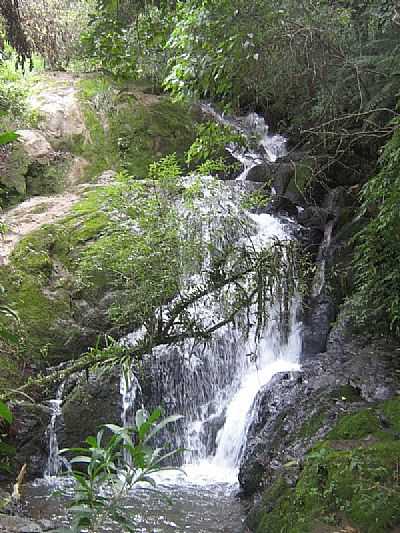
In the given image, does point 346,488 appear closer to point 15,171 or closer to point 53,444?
point 53,444

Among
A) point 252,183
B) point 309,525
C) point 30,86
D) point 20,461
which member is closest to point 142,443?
point 309,525

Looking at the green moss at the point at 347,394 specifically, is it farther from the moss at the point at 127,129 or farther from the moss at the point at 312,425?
the moss at the point at 127,129

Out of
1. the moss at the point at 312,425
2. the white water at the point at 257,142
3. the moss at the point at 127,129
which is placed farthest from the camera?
the white water at the point at 257,142

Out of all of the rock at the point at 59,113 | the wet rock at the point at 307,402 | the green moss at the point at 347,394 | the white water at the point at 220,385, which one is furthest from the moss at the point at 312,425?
the rock at the point at 59,113

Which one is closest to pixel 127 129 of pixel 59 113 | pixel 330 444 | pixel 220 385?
pixel 59 113

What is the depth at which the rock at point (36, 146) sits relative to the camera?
9867 millimetres

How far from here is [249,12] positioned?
16.2 feet

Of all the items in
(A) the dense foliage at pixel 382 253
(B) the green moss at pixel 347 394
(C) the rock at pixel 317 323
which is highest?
(A) the dense foliage at pixel 382 253

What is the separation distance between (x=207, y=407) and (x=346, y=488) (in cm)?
357

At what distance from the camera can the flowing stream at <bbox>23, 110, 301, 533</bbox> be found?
5.32 meters

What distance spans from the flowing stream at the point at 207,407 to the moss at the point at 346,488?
0.88 meters

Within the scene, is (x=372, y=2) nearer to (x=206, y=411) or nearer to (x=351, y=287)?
(x=351, y=287)

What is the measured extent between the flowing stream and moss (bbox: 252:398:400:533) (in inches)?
34.5

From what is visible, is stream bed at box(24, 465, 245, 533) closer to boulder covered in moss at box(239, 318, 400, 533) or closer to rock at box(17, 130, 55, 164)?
boulder covered in moss at box(239, 318, 400, 533)
